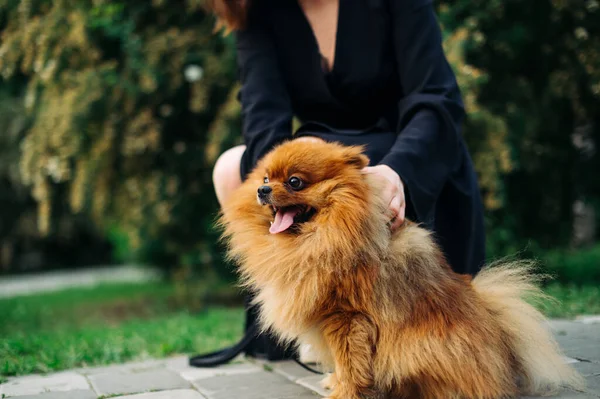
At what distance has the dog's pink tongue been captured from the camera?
2088 mm

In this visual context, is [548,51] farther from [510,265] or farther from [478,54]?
[510,265]

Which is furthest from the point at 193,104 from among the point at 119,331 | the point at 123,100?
the point at 119,331

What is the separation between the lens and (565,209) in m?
6.77

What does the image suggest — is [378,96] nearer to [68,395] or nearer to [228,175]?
[228,175]

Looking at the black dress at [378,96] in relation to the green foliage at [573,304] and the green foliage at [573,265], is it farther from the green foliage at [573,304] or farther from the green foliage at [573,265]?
the green foliage at [573,265]

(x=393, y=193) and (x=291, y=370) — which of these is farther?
(x=291, y=370)

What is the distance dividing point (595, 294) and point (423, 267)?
3165 mm

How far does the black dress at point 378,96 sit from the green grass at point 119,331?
0.60 metres

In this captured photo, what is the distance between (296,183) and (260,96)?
910 mm

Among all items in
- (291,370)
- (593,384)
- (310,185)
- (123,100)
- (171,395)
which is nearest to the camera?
(310,185)

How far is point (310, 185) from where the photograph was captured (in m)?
2.07

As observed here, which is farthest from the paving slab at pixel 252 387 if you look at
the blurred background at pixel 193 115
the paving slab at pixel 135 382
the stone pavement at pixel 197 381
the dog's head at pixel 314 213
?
the blurred background at pixel 193 115

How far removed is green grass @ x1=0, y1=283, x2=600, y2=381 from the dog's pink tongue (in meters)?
1.07

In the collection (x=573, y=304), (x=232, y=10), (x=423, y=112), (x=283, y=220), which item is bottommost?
(x=573, y=304)
